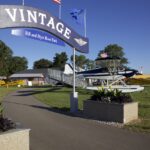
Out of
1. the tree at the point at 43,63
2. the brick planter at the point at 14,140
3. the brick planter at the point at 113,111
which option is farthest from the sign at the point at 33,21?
the tree at the point at 43,63

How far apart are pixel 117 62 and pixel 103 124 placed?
28350mm

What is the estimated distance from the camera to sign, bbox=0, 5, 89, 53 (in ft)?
32.3

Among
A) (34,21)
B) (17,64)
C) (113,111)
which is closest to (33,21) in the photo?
(34,21)

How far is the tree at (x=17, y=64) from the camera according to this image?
4325 inches

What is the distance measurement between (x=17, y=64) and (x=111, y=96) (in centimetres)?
10201

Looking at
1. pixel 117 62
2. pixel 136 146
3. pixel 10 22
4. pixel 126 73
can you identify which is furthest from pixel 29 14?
pixel 126 73

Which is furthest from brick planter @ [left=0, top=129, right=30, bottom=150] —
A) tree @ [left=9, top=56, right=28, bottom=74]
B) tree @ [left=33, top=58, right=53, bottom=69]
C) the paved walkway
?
tree @ [left=33, top=58, right=53, bottom=69]

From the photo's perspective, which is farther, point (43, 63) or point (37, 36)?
point (43, 63)

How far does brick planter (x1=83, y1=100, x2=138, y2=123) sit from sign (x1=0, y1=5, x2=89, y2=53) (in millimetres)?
3439

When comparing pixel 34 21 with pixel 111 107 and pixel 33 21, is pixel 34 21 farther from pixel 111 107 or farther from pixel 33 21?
pixel 111 107

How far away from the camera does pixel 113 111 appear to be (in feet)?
44.4

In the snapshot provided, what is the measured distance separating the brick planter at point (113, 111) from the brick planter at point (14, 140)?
259 inches

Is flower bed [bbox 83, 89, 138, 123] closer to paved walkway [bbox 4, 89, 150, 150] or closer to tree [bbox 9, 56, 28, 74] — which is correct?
paved walkway [bbox 4, 89, 150, 150]

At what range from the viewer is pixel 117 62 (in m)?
40.4
